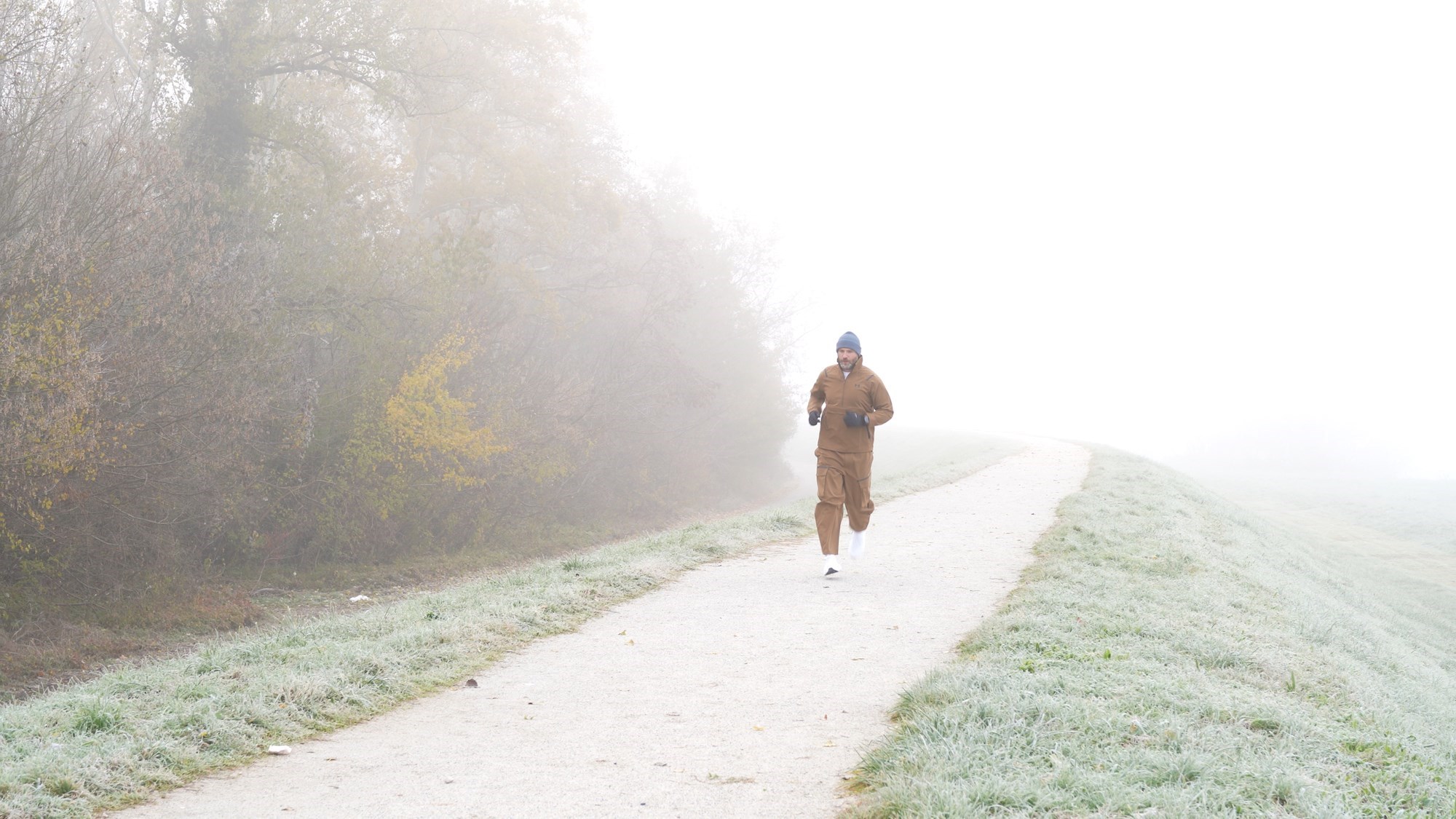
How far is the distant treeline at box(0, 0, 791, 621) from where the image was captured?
11391 mm

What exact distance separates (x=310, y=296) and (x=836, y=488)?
1018 centimetres

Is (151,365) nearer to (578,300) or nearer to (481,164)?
(481,164)

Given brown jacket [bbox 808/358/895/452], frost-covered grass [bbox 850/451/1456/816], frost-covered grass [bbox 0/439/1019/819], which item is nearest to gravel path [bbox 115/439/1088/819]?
frost-covered grass [bbox 0/439/1019/819]

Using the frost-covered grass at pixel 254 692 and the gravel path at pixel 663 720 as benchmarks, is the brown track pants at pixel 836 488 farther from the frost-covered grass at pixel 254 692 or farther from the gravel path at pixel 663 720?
the frost-covered grass at pixel 254 692

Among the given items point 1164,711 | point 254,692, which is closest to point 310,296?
point 254,692

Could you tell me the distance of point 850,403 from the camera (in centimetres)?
1070

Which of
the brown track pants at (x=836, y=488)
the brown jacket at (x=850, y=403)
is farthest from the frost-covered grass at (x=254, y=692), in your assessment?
the brown jacket at (x=850, y=403)

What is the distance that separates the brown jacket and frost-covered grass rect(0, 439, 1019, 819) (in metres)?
2.36

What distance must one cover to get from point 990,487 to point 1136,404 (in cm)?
8841

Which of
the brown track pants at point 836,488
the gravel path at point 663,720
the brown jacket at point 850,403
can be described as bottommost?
the gravel path at point 663,720

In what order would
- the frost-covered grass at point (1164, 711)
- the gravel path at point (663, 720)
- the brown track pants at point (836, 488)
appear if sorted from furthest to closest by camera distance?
1. the brown track pants at point (836, 488)
2. the gravel path at point (663, 720)
3. the frost-covered grass at point (1164, 711)

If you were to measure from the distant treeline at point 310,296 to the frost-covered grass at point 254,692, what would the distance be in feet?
10.4

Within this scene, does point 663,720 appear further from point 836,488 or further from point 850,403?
point 850,403

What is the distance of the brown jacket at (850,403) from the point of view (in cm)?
1069
